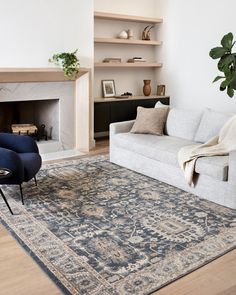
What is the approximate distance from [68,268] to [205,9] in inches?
213

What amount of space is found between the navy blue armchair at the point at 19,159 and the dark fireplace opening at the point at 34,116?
161 cm

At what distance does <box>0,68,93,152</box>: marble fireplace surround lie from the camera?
532 centimetres

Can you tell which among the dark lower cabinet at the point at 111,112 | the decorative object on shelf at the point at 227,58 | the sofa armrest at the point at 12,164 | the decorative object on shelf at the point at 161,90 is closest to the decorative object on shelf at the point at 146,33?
the decorative object on shelf at the point at 161,90

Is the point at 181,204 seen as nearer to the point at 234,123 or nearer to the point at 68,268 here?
the point at 234,123

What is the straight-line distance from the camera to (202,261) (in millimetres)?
2652

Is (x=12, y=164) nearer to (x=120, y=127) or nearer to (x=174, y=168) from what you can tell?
(x=174, y=168)

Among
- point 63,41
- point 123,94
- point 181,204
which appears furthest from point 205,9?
point 181,204

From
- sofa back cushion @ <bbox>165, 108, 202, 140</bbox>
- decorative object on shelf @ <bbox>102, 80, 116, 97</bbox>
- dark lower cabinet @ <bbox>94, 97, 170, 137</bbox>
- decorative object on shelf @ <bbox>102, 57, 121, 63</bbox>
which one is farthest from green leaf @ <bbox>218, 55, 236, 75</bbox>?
decorative object on shelf @ <bbox>102, 80, 116, 97</bbox>

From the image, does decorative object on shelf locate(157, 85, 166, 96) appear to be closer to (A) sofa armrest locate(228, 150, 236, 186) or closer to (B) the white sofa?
(B) the white sofa

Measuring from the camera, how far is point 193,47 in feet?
22.1

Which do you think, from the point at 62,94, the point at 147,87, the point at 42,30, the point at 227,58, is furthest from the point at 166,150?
the point at 147,87

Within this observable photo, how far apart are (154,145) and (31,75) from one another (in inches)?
85.6

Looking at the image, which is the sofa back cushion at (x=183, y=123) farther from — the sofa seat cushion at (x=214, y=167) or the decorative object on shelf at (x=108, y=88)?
the decorative object on shelf at (x=108, y=88)

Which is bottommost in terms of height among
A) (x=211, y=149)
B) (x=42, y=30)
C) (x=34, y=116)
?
(x=211, y=149)
